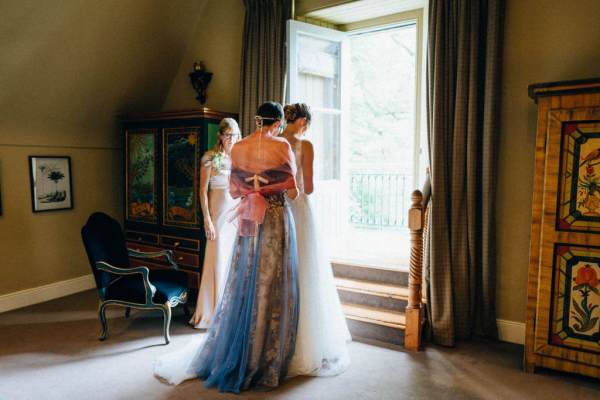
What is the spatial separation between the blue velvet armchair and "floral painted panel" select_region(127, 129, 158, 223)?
2.56 feet

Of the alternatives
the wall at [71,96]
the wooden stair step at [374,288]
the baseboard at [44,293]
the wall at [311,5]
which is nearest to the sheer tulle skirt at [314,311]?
the wooden stair step at [374,288]

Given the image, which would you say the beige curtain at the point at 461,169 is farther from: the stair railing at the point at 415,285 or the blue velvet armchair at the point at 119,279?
the blue velvet armchair at the point at 119,279

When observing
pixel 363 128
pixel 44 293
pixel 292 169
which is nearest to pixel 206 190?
pixel 292 169

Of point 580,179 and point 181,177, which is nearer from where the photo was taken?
point 580,179

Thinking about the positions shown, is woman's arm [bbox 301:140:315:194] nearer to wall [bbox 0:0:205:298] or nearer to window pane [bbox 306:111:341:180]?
window pane [bbox 306:111:341:180]

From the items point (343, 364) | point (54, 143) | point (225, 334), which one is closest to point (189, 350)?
point (225, 334)

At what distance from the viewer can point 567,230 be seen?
8.82ft

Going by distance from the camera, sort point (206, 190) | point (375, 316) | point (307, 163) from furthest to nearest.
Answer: point (206, 190)
point (375, 316)
point (307, 163)

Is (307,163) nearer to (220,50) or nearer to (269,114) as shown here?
(269,114)

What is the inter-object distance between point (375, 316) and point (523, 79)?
201 cm

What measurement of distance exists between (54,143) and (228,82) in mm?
1757

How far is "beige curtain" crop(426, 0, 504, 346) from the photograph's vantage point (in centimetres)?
317

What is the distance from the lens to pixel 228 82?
4.56m

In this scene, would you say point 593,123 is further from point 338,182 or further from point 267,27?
point 267,27
